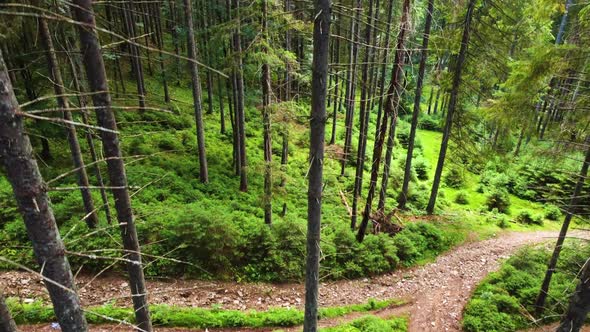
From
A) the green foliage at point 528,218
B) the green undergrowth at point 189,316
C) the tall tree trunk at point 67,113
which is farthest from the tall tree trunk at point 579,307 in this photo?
the green foliage at point 528,218

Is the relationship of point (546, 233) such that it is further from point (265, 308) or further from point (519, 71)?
point (265, 308)

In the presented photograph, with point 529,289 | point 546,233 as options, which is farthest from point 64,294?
point 546,233

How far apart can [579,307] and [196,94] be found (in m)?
14.4

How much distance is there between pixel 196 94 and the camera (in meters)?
14.9

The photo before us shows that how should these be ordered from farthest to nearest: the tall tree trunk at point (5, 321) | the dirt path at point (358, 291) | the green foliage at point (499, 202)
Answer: the green foliage at point (499, 202) → the dirt path at point (358, 291) → the tall tree trunk at point (5, 321)

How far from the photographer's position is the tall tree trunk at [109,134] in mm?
4039

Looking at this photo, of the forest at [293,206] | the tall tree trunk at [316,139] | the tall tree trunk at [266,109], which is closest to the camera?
the tall tree trunk at [316,139]

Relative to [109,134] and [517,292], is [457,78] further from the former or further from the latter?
[109,134]

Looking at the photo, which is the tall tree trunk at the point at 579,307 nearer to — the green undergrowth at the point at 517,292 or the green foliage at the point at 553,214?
the green undergrowth at the point at 517,292

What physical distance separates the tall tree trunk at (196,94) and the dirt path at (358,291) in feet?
20.5

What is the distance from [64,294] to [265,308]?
8.40 metres

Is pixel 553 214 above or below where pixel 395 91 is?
below

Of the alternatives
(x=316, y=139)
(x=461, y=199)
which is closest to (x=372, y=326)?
(x=316, y=139)

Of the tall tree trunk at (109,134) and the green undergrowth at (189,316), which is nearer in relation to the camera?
the tall tree trunk at (109,134)
